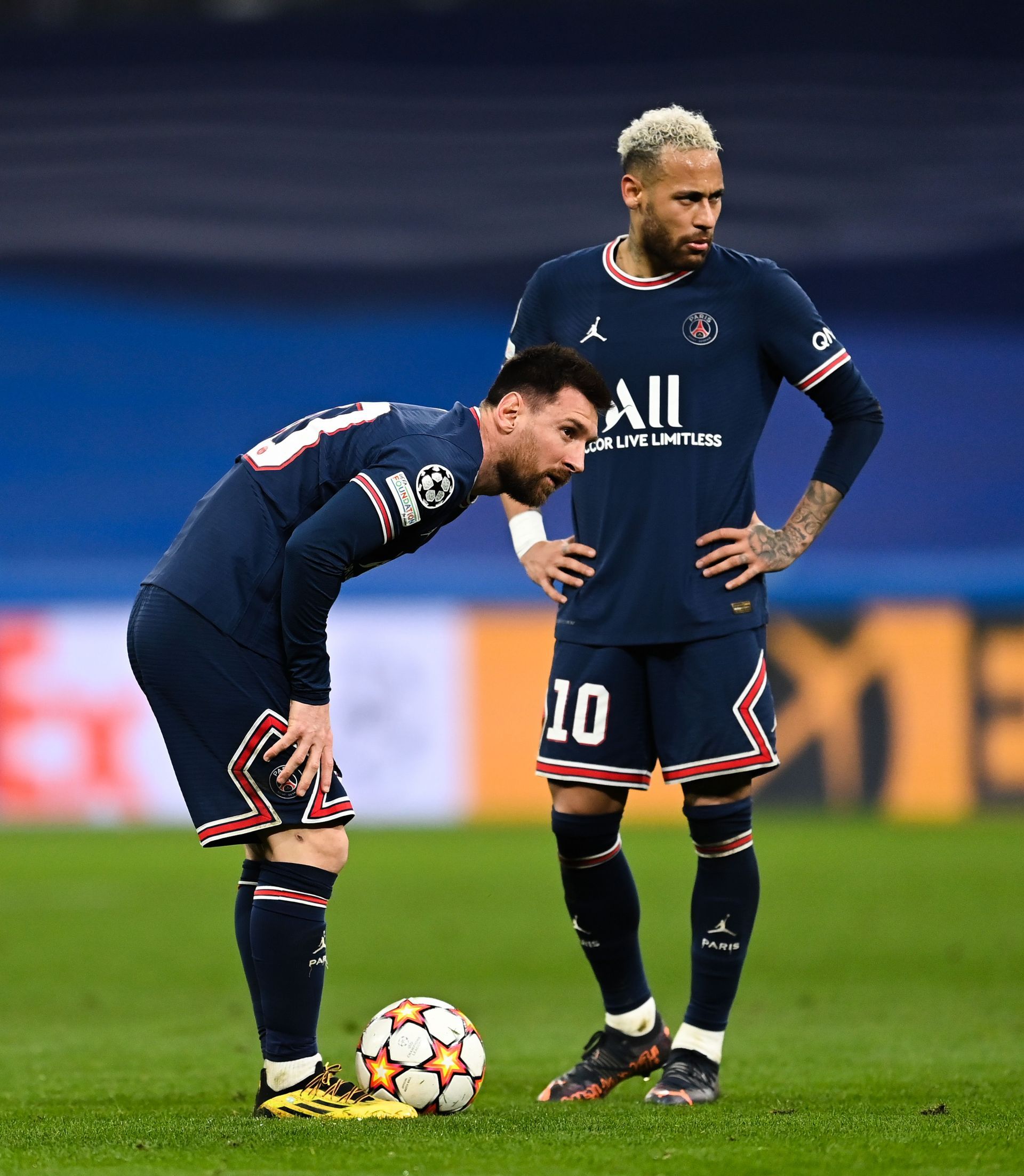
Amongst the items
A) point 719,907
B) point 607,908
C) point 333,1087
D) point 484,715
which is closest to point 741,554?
point 719,907

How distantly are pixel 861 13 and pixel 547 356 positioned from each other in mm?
18973

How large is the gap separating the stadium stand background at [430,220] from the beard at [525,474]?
47.3 ft

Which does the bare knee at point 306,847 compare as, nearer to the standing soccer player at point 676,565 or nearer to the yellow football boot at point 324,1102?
the yellow football boot at point 324,1102

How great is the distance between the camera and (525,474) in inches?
164

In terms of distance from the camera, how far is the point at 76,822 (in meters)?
13.7

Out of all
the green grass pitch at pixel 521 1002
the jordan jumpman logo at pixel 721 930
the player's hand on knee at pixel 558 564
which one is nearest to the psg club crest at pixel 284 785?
the green grass pitch at pixel 521 1002

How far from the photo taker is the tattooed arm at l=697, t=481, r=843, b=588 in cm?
454

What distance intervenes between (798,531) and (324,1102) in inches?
75.5

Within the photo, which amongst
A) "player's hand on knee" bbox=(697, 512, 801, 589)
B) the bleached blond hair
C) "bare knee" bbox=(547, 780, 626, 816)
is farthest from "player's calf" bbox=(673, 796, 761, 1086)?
the bleached blond hair

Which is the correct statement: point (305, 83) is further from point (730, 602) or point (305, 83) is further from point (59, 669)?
point (730, 602)

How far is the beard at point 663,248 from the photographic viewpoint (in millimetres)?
4543

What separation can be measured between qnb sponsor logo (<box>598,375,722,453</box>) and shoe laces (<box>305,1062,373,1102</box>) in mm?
1748

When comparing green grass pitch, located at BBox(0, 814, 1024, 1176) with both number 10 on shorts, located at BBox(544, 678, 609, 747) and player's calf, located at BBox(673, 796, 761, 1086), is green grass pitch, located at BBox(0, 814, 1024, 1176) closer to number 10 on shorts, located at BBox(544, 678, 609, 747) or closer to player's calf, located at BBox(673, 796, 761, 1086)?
player's calf, located at BBox(673, 796, 761, 1086)

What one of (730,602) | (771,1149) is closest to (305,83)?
(730,602)
